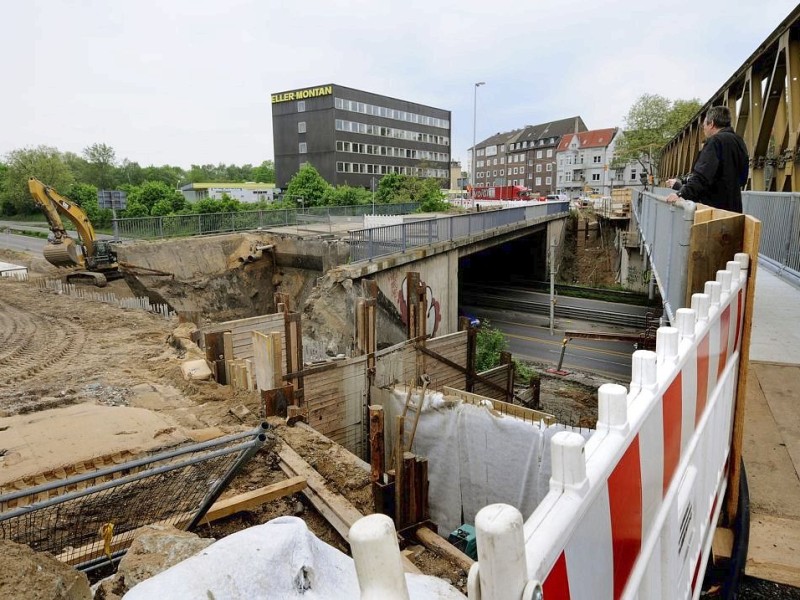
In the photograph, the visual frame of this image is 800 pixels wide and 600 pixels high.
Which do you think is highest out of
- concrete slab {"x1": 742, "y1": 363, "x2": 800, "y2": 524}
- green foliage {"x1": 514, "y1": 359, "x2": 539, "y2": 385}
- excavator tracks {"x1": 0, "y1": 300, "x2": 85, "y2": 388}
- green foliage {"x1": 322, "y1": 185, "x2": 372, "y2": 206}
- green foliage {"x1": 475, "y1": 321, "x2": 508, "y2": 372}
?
green foliage {"x1": 322, "y1": 185, "x2": 372, "y2": 206}

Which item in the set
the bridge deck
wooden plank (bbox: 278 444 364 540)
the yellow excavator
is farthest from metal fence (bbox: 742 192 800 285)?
the yellow excavator

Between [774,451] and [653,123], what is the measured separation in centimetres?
6441

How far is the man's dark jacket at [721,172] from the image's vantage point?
483 centimetres

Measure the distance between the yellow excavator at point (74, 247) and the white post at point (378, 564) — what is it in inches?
886

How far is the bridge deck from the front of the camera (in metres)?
2.83

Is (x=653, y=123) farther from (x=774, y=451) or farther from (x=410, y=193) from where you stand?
(x=774, y=451)

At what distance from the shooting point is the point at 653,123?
193ft

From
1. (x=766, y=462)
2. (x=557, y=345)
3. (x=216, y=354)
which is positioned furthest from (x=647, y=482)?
(x=557, y=345)

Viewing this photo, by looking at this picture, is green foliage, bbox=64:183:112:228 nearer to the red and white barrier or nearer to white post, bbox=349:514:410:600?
the red and white barrier

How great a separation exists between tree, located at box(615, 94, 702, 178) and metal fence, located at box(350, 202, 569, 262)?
38350mm

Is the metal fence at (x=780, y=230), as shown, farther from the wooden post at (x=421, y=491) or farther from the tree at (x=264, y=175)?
the tree at (x=264, y=175)

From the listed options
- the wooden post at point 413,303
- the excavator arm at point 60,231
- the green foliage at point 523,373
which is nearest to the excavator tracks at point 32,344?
the excavator arm at point 60,231

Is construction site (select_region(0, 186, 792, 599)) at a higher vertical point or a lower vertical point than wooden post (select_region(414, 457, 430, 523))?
higher

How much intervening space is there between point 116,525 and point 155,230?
69.3 feet
